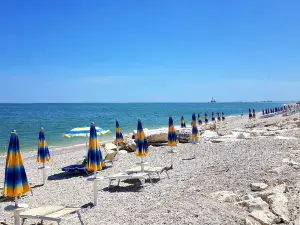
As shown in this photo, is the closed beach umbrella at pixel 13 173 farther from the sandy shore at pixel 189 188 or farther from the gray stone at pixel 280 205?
the gray stone at pixel 280 205

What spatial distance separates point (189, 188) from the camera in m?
7.95

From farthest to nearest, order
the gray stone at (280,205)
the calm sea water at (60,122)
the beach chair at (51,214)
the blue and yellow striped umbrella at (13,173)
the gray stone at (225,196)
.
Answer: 1. the calm sea water at (60,122)
2. the gray stone at (225,196)
3. the beach chair at (51,214)
4. the gray stone at (280,205)
5. the blue and yellow striped umbrella at (13,173)

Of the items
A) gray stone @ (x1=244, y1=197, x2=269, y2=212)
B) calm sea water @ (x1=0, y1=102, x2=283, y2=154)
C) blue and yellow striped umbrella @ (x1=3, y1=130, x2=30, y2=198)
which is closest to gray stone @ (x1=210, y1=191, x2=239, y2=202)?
gray stone @ (x1=244, y1=197, x2=269, y2=212)

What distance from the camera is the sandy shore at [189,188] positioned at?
6.09 meters

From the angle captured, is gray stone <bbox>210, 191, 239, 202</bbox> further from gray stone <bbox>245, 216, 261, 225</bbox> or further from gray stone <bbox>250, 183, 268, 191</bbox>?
gray stone <bbox>245, 216, 261, 225</bbox>

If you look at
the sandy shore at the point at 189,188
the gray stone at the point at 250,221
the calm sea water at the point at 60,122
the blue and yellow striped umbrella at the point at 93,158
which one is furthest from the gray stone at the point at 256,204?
the calm sea water at the point at 60,122

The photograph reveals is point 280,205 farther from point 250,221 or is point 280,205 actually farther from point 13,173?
point 13,173

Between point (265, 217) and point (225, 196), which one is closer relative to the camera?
point (265, 217)

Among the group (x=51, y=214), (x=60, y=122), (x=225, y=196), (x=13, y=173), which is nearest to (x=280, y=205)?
(x=225, y=196)

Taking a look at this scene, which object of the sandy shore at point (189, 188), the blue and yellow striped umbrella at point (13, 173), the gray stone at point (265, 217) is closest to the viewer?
the blue and yellow striped umbrella at point (13, 173)

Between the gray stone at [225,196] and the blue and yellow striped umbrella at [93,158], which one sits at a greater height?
the blue and yellow striped umbrella at [93,158]

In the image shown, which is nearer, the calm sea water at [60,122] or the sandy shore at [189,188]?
the sandy shore at [189,188]

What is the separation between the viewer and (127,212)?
6719 millimetres

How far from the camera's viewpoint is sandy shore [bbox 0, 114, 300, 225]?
6.09 metres
